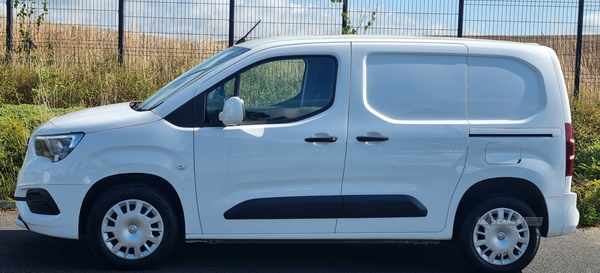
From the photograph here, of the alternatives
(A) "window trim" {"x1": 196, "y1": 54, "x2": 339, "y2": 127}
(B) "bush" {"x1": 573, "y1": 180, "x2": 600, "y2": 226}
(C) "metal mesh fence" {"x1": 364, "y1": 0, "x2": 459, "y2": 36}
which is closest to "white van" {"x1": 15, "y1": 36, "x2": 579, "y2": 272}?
(A) "window trim" {"x1": 196, "y1": 54, "x2": 339, "y2": 127}

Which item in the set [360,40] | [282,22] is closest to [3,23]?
[282,22]

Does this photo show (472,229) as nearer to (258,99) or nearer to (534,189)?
(534,189)

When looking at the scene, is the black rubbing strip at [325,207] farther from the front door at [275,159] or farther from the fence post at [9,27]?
the fence post at [9,27]

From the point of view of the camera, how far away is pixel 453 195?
226 inches

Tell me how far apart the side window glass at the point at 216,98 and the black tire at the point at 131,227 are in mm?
716

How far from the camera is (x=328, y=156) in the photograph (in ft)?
18.1

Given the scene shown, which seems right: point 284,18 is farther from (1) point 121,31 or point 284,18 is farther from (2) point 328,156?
(2) point 328,156

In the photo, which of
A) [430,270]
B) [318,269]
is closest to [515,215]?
[430,270]

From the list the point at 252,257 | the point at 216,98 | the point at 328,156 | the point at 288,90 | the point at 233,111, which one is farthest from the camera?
the point at 252,257

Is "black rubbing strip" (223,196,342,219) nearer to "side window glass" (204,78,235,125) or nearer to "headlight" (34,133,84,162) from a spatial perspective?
"side window glass" (204,78,235,125)

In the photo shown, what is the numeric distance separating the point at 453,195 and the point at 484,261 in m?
0.62

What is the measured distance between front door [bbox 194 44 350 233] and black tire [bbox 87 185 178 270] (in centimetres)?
31

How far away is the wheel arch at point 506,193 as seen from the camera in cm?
582

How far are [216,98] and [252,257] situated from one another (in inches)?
58.6
